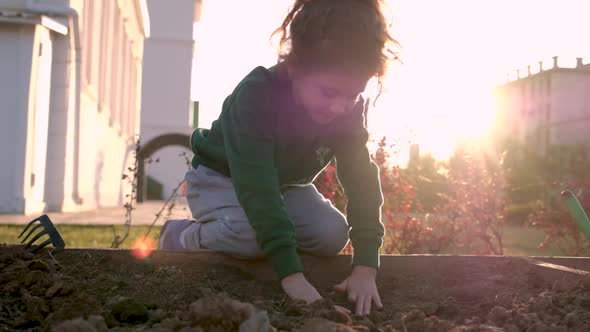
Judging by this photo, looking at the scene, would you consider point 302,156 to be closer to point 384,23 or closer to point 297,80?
→ point 297,80

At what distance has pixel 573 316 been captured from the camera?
5.27ft

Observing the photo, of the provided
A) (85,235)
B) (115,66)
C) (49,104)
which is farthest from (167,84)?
(85,235)

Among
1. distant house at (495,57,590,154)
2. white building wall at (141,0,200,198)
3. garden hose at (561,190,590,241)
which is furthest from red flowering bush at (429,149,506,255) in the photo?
white building wall at (141,0,200,198)

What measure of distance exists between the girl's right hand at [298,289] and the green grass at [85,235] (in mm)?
3160

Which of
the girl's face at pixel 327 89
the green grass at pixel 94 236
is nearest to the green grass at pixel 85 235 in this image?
the green grass at pixel 94 236

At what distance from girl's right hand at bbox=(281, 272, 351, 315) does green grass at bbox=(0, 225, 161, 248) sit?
316 cm

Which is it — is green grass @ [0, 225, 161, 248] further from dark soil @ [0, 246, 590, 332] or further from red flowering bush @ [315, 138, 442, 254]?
dark soil @ [0, 246, 590, 332]

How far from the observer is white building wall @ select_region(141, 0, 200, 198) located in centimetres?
2309

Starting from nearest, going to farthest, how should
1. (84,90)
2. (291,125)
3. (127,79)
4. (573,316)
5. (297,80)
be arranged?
1. (573,316)
2. (297,80)
3. (291,125)
4. (84,90)
5. (127,79)

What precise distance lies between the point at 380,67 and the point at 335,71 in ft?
0.54

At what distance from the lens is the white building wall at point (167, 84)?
75.8ft

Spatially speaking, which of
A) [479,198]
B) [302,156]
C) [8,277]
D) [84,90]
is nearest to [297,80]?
[302,156]

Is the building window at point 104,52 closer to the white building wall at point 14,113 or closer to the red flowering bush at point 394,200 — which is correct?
the white building wall at point 14,113

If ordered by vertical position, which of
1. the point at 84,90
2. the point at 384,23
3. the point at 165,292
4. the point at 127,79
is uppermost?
the point at 127,79
